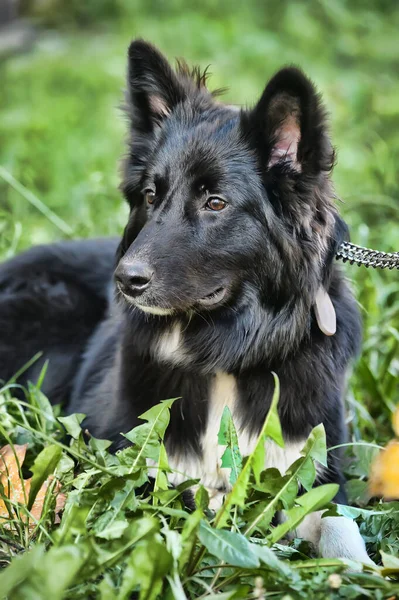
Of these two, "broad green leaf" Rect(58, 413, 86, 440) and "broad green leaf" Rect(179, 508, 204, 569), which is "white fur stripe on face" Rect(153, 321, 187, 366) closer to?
"broad green leaf" Rect(58, 413, 86, 440)

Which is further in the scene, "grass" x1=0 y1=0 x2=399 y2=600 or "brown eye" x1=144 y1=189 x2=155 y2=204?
"brown eye" x1=144 y1=189 x2=155 y2=204

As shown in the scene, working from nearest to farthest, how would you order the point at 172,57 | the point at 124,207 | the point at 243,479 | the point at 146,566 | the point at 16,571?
the point at 16,571 → the point at 146,566 → the point at 243,479 → the point at 124,207 → the point at 172,57

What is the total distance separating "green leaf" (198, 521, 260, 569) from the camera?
203 centimetres

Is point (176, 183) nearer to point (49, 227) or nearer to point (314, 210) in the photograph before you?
point (314, 210)

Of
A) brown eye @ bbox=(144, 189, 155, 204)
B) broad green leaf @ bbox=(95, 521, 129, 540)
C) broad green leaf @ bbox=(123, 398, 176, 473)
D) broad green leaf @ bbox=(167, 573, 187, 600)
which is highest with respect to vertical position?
brown eye @ bbox=(144, 189, 155, 204)

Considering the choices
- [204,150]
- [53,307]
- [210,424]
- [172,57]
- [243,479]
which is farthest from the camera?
[172,57]

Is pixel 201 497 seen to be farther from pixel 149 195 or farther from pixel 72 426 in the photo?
pixel 149 195

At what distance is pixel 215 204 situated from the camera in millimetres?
2920

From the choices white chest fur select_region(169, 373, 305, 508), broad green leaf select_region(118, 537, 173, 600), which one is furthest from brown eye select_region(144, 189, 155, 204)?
broad green leaf select_region(118, 537, 173, 600)

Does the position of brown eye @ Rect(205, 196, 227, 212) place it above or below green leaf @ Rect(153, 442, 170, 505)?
above

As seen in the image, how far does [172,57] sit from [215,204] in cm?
489

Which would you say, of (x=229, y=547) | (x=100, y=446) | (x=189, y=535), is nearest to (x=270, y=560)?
(x=229, y=547)

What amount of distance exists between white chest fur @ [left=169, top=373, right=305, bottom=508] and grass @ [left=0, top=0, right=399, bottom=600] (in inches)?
11.7

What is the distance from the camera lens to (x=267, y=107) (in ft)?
9.29
